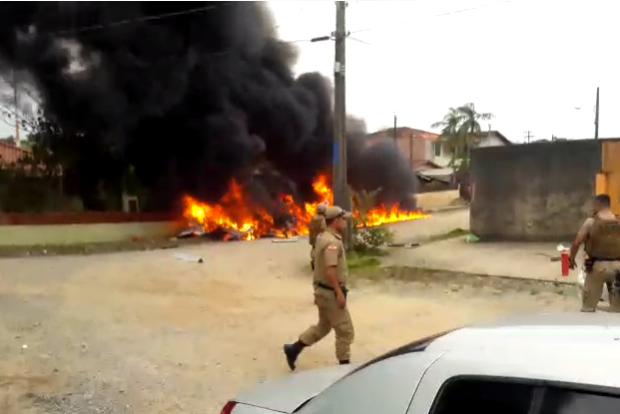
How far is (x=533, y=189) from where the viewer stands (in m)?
14.2

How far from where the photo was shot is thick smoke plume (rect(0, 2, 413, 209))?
22375mm

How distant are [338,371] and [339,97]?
35.5 feet

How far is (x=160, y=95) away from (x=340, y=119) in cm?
1156

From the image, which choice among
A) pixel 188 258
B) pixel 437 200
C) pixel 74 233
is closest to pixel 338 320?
pixel 188 258

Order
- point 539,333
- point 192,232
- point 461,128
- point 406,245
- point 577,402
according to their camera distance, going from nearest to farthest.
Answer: point 577,402
point 539,333
point 406,245
point 192,232
point 461,128

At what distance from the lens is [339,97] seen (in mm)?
13242

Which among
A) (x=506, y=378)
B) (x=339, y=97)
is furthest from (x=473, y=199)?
(x=506, y=378)

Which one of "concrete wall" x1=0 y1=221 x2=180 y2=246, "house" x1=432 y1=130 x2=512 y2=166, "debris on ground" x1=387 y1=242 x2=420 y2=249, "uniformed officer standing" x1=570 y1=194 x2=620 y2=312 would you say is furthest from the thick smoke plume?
"house" x1=432 y1=130 x2=512 y2=166

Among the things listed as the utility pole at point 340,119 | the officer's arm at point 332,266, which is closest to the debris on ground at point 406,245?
the utility pole at point 340,119

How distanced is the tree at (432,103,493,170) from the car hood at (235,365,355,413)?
136ft

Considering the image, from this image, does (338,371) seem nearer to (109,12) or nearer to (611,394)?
(611,394)

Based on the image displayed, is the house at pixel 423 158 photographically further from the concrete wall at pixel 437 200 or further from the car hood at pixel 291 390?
the car hood at pixel 291 390

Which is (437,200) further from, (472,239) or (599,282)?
(599,282)

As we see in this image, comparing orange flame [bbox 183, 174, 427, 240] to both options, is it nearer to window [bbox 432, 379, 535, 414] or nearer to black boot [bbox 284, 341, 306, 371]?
black boot [bbox 284, 341, 306, 371]
